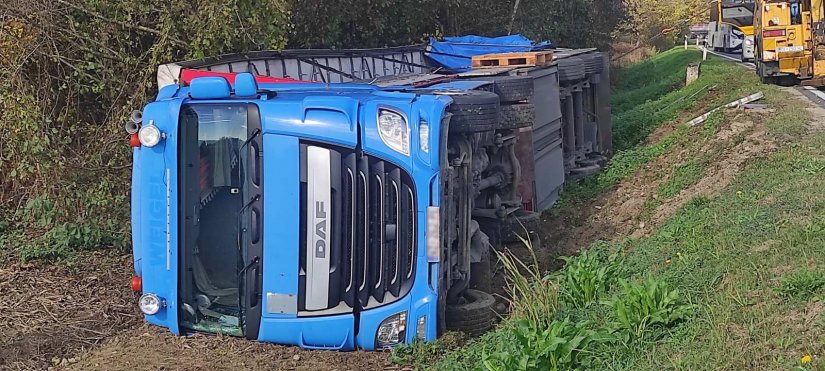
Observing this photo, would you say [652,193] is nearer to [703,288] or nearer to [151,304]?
[703,288]

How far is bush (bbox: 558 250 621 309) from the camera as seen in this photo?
5.70 m

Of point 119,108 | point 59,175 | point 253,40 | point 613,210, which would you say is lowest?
point 613,210

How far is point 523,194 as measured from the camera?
8055 mm

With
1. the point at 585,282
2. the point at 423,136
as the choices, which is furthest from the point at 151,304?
the point at 585,282

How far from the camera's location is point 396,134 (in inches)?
201

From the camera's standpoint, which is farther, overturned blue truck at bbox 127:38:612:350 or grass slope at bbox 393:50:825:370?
overturned blue truck at bbox 127:38:612:350

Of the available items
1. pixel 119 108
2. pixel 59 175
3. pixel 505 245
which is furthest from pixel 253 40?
pixel 505 245

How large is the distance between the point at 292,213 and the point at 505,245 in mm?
3085

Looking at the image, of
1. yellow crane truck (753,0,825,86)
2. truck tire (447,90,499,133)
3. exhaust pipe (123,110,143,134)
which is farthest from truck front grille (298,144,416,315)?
yellow crane truck (753,0,825,86)

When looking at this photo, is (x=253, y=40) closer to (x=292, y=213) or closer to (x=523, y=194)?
(x=523, y=194)

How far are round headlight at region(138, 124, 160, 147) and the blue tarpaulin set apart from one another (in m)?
8.07

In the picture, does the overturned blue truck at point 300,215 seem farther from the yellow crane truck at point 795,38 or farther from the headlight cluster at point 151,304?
the yellow crane truck at point 795,38

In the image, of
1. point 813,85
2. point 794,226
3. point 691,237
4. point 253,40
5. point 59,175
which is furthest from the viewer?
point 813,85

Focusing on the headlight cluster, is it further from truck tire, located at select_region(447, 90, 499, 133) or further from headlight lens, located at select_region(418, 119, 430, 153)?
truck tire, located at select_region(447, 90, 499, 133)
